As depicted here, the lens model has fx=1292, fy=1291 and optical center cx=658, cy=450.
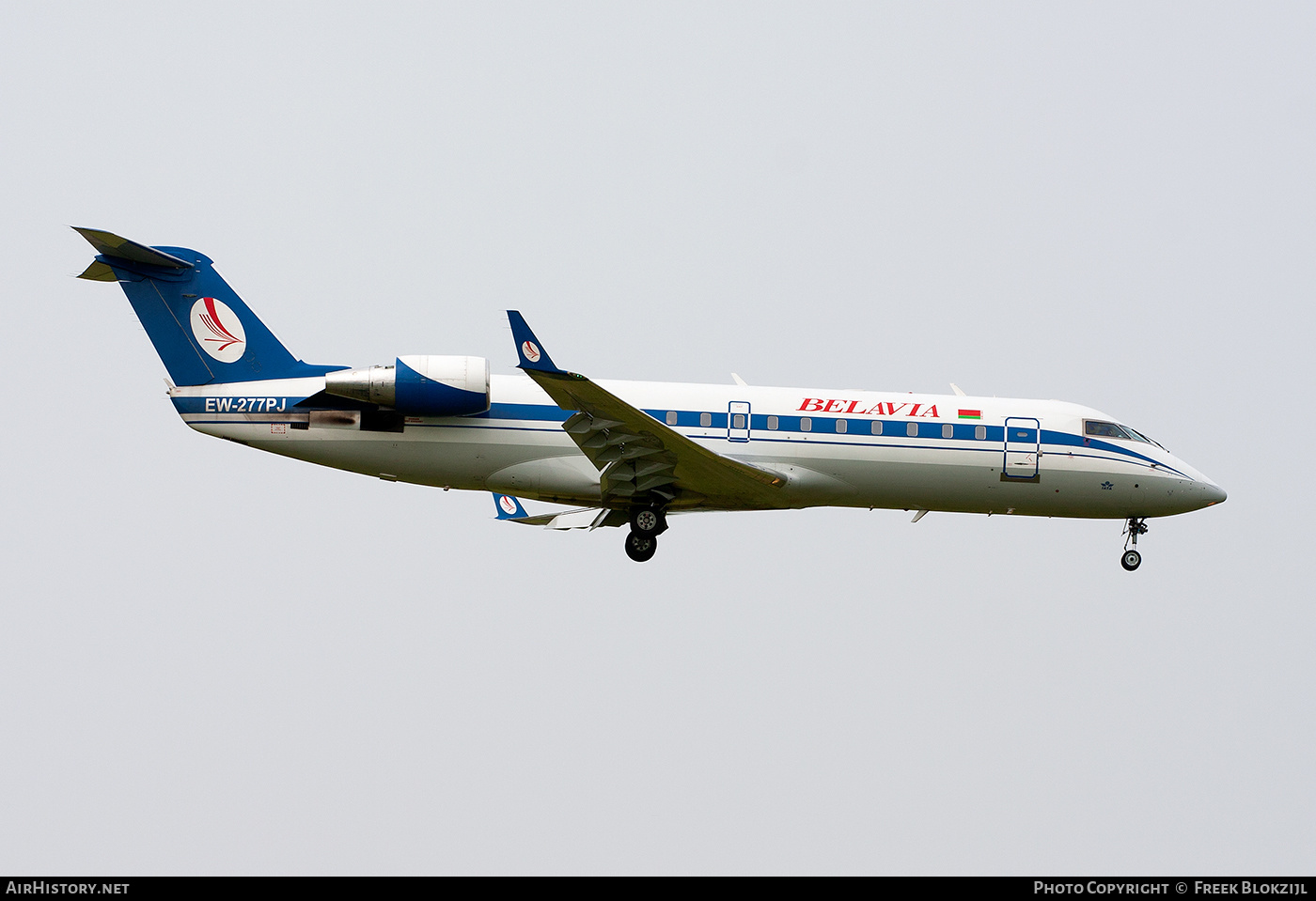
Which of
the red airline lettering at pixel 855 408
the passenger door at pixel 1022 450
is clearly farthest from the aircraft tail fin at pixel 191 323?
the passenger door at pixel 1022 450

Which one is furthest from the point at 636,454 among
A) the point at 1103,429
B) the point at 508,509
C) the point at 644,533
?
the point at 1103,429

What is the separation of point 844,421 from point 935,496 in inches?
81.2

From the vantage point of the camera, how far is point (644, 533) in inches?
818

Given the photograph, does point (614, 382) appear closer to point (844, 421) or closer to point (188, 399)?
point (844, 421)

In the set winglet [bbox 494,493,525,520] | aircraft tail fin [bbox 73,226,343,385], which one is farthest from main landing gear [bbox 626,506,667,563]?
aircraft tail fin [bbox 73,226,343,385]

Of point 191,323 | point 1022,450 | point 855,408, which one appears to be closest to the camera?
point 191,323

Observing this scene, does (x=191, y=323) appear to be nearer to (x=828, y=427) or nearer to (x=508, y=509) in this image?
(x=508, y=509)

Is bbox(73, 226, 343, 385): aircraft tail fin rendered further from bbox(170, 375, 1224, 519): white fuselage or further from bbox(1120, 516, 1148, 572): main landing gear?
bbox(1120, 516, 1148, 572): main landing gear

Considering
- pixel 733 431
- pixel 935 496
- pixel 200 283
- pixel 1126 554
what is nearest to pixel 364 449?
pixel 200 283

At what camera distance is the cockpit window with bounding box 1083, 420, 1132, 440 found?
2194 centimetres

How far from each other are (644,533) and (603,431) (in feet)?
7.52
